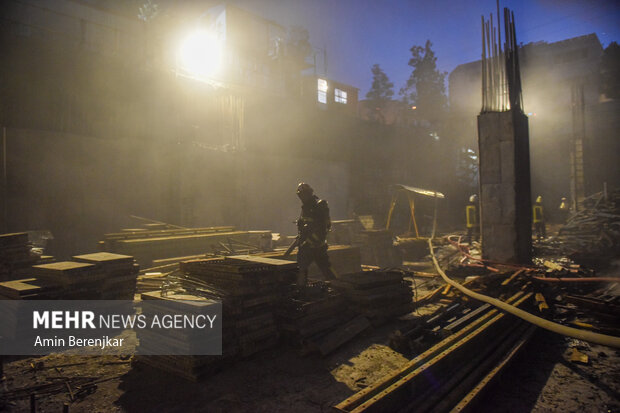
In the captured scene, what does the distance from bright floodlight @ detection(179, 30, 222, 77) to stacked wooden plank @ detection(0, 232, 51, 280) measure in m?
15.2

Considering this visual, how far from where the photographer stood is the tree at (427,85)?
39312mm

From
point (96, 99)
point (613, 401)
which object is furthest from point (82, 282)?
point (96, 99)

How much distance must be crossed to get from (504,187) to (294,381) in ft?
24.7

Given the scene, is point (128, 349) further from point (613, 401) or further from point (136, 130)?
point (136, 130)

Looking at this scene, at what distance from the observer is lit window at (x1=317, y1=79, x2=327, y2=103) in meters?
34.4

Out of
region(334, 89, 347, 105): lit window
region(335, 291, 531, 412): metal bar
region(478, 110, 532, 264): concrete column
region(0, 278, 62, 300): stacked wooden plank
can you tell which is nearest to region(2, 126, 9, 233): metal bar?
region(0, 278, 62, 300): stacked wooden plank

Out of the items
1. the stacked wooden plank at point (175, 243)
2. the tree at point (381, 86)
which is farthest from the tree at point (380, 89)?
the stacked wooden plank at point (175, 243)

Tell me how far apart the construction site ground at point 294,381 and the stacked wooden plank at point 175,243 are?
483cm

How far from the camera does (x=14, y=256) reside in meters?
7.44

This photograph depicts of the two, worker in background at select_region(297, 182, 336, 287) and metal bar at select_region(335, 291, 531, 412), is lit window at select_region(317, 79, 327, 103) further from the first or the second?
metal bar at select_region(335, 291, 531, 412)

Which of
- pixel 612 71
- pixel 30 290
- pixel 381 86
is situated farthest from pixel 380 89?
pixel 30 290

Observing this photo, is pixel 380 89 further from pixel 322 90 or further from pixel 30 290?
pixel 30 290

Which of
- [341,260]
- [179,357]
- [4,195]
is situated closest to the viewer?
[179,357]

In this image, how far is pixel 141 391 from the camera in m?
3.76
